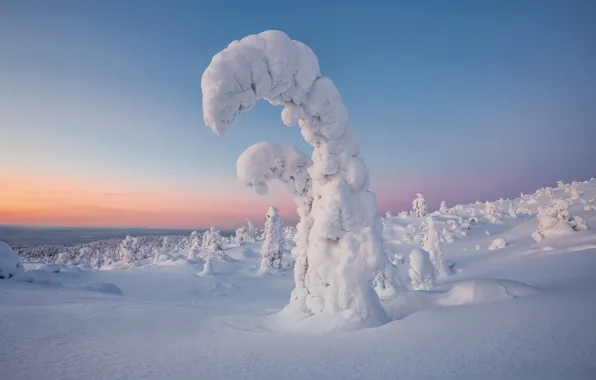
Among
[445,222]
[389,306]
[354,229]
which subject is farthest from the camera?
[445,222]

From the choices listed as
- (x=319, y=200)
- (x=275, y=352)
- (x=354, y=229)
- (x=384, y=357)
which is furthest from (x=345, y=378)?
(x=319, y=200)

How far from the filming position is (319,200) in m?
9.80

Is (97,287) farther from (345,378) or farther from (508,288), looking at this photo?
(508,288)

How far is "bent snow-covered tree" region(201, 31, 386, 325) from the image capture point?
7715 millimetres

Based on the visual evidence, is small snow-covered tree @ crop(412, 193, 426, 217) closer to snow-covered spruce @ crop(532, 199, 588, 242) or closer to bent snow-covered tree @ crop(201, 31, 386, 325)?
snow-covered spruce @ crop(532, 199, 588, 242)

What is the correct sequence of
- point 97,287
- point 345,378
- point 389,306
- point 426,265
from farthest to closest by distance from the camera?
point 426,265 < point 97,287 < point 389,306 < point 345,378

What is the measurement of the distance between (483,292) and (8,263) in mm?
22334

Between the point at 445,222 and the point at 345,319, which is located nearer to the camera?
the point at 345,319

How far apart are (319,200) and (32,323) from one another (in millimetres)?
7788

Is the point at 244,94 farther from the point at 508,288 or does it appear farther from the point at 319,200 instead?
the point at 508,288

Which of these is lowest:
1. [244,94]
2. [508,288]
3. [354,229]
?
[508,288]

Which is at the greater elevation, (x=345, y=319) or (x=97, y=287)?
(x=345, y=319)

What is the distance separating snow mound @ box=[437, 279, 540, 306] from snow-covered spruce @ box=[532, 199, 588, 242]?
29306mm

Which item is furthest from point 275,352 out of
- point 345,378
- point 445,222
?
point 445,222
